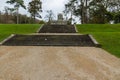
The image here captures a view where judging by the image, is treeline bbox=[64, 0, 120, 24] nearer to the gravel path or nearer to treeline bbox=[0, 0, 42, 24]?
treeline bbox=[0, 0, 42, 24]

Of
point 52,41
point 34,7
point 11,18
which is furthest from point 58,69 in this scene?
point 11,18

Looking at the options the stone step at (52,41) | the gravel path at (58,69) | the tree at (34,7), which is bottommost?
the gravel path at (58,69)

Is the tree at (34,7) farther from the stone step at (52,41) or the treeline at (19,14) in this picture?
the stone step at (52,41)

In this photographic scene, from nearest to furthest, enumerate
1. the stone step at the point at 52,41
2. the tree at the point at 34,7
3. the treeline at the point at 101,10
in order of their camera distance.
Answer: the stone step at the point at 52,41
the treeline at the point at 101,10
the tree at the point at 34,7

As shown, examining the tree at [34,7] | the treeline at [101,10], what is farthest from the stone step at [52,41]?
the tree at [34,7]

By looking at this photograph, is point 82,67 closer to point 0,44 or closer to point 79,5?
point 0,44

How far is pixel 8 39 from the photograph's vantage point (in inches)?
782

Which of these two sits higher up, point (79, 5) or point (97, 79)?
point (79, 5)

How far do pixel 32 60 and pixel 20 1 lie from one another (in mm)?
41673

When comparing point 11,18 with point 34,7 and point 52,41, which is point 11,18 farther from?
point 52,41

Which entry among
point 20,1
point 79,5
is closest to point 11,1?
point 20,1

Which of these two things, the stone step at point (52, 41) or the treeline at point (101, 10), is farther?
the treeline at point (101, 10)

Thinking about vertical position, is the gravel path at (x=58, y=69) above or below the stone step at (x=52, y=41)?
below

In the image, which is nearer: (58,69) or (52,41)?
(58,69)
